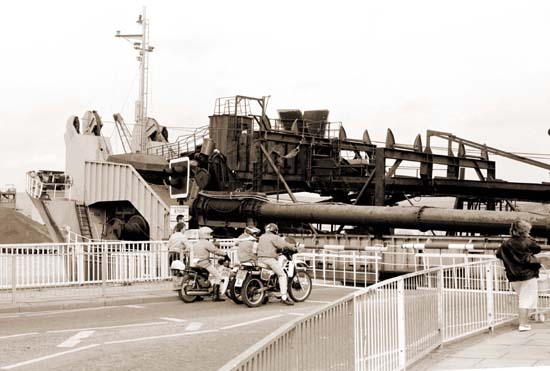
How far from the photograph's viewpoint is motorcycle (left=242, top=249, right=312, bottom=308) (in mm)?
16672

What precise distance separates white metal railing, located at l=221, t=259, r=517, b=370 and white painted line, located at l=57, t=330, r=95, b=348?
16.6 feet

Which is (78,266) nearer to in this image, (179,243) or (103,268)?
(103,268)

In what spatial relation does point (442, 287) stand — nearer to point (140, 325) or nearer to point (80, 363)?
point (80, 363)

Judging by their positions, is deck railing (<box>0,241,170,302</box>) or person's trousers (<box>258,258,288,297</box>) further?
deck railing (<box>0,241,170,302</box>)

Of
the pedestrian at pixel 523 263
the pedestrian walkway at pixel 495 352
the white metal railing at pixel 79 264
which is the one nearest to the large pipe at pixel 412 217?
the white metal railing at pixel 79 264

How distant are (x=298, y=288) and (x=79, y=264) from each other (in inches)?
215

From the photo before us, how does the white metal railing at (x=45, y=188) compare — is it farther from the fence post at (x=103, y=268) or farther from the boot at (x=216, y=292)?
the boot at (x=216, y=292)

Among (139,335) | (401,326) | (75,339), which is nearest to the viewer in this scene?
(401,326)

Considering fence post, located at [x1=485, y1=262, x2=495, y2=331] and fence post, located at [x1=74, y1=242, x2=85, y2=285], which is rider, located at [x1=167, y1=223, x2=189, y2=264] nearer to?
fence post, located at [x1=74, y1=242, x2=85, y2=285]

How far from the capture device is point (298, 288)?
57.5 ft

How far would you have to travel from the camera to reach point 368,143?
41875 millimetres

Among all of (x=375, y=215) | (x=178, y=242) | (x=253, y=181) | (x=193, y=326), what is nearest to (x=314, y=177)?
(x=253, y=181)

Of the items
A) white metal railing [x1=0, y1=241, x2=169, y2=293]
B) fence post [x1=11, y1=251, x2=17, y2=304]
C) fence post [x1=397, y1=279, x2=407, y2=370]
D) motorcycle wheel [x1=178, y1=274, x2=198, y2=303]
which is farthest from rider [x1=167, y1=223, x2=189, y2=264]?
fence post [x1=397, y1=279, x2=407, y2=370]

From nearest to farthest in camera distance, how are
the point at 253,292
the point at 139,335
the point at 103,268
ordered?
the point at 139,335, the point at 253,292, the point at 103,268
